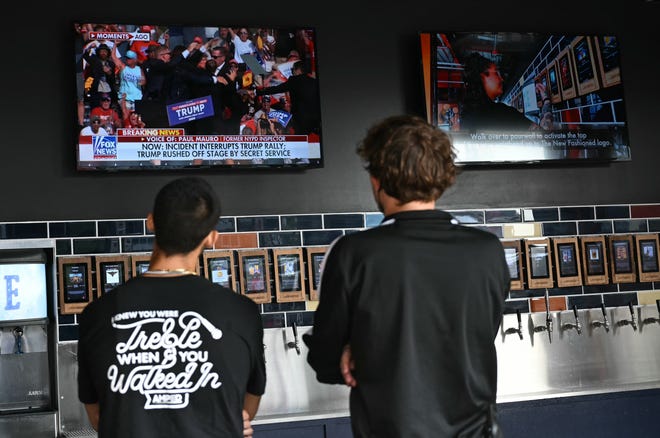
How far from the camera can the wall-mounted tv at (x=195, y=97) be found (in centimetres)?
369

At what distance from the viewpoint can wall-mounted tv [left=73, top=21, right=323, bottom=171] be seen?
12.1 ft

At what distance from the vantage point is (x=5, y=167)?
3680 millimetres

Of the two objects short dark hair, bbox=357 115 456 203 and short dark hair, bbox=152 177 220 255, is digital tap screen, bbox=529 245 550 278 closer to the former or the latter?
short dark hair, bbox=357 115 456 203

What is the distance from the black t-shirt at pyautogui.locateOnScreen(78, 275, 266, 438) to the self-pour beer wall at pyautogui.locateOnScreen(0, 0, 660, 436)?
2.10m

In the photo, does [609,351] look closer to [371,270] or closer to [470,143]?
[470,143]

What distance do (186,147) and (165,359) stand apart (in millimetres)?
2220

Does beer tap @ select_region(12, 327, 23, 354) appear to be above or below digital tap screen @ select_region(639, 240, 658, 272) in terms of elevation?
below

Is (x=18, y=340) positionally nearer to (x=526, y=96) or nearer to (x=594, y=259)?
(x=526, y=96)

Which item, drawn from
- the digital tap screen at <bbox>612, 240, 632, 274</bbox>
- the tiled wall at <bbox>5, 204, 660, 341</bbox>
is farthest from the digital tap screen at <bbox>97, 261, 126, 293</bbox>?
the digital tap screen at <bbox>612, 240, 632, 274</bbox>

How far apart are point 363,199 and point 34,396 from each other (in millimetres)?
1796

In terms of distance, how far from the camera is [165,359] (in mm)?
1671

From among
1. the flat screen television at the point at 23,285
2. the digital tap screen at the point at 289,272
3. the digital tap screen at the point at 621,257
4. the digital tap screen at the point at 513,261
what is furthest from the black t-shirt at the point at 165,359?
the digital tap screen at the point at 621,257

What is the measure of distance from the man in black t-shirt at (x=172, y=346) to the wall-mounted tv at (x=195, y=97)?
6.70ft

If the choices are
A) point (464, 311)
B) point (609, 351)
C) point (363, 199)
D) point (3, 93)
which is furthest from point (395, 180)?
point (609, 351)
